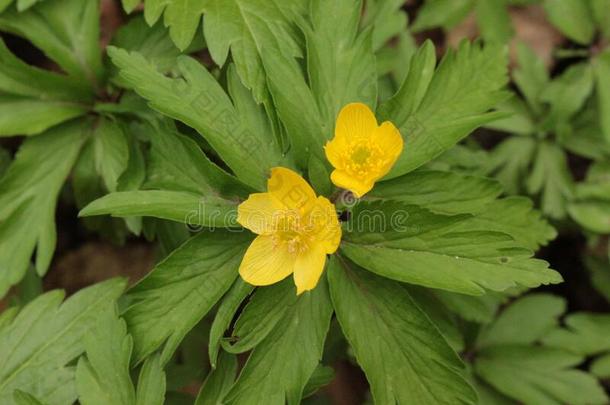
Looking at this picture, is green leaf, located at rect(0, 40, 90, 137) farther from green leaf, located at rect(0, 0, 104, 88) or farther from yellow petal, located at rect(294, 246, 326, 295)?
yellow petal, located at rect(294, 246, 326, 295)

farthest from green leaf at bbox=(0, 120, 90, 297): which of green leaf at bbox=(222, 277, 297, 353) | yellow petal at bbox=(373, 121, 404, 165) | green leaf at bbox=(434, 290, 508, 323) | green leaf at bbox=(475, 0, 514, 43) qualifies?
green leaf at bbox=(475, 0, 514, 43)

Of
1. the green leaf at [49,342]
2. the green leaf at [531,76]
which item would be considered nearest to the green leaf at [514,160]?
the green leaf at [531,76]

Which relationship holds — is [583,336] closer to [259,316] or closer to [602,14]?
[602,14]

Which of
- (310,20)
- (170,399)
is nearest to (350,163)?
(310,20)

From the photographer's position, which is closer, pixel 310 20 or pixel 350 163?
pixel 350 163

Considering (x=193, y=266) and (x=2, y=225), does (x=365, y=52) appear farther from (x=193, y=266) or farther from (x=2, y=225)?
(x=2, y=225)

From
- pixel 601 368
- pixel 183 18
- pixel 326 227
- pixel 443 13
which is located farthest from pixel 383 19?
pixel 601 368

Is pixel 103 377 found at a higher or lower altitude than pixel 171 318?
lower
